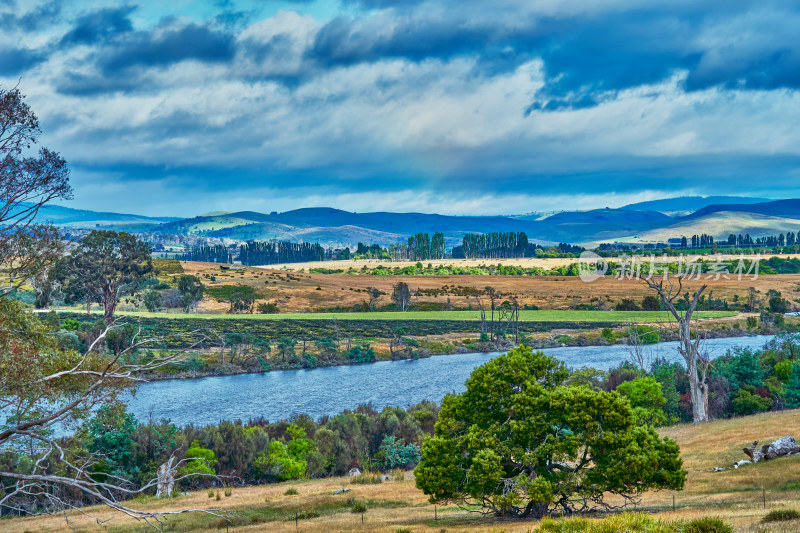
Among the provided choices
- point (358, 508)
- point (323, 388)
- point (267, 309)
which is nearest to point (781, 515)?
point (358, 508)

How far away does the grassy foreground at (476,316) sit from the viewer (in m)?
111

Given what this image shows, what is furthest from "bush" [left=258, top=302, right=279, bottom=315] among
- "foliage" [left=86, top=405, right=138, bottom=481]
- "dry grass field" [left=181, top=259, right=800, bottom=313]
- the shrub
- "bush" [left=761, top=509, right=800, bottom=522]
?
"bush" [left=761, top=509, right=800, bottom=522]

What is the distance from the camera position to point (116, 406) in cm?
2431

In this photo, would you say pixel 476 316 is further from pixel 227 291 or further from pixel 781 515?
pixel 781 515

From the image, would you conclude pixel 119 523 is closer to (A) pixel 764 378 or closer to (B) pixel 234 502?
(B) pixel 234 502

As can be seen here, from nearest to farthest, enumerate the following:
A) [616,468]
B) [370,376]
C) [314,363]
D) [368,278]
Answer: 1. [616,468]
2. [370,376]
3. [314,363]
4. [368,278]

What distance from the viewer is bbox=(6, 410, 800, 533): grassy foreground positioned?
1995 cm

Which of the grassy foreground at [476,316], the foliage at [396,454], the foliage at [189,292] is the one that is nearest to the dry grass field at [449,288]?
the foliage at [189,292]

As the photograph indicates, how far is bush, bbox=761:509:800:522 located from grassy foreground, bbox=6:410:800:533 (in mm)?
300

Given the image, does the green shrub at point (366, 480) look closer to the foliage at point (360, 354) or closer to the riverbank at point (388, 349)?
the riverbank at point (388, 349)

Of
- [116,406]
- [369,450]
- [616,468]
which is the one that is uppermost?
[116,406]

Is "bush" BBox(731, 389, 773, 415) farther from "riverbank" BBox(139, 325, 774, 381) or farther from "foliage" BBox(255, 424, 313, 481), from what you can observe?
"foliage" BBox(255, 424, 313, 481)

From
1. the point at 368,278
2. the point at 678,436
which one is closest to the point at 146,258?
the point at 678,436

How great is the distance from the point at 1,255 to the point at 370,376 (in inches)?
2258
